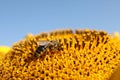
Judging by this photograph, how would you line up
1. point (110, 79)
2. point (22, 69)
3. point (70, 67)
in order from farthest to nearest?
point (22, 69) < point (70, 67) < point (110, 79)

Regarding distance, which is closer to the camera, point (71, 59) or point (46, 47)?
point (71, 59)

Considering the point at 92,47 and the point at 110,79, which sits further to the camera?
the point at 92,47

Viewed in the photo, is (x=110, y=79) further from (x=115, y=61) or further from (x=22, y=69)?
(x=22, y=69)

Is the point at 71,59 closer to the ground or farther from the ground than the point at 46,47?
closer to the ground

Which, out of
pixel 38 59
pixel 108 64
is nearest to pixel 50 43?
pixel 38 59

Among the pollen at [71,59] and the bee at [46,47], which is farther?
the bee at [46,47]
